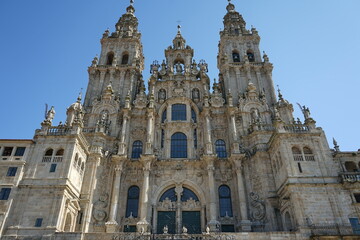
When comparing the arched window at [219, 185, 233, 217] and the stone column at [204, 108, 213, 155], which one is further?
the stone column at [204, 108, 213, 155]

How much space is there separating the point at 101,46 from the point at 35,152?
22.0m

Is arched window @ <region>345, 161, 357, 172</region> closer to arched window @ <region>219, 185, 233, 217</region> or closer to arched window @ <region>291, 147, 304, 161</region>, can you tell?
arched window @ <region>291, 147, 304, 161</region>

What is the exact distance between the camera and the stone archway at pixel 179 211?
91.8ft

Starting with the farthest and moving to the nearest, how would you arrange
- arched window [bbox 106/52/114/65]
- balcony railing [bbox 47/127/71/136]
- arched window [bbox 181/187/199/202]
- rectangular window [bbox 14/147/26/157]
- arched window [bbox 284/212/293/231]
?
1. arched window [bbox 106/52/114/65]
2. arched window [bbox 181/187/199/202]
3. balcony railing [bbox 47/127/71/136]
4. rectangular window [bbox 14/147/26/157]
5. arched window [bbox 284/212/293/231]

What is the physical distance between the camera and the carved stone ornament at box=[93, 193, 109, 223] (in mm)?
27348

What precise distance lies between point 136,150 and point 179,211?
28.0 feet

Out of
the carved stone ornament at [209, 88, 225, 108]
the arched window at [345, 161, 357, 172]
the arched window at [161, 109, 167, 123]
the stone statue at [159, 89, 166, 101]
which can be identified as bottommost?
the arched window at [345, 161, 357, 172]

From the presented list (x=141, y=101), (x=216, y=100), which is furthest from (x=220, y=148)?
(x=141, y=101)

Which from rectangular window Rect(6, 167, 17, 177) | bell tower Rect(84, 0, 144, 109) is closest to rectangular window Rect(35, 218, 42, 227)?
rectangular window Rect(6, 167, 17, 177)

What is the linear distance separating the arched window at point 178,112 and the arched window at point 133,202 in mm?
9538

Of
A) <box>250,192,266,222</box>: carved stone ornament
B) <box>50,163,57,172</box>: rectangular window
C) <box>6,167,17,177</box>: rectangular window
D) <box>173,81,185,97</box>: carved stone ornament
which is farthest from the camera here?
<box>173,81,185,97</box>: carved stone ornament

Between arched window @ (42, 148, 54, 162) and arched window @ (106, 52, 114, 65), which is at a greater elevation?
arched window @ (106, 52, 114, 65)

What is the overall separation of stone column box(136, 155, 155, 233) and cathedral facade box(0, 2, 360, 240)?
0.10 metres

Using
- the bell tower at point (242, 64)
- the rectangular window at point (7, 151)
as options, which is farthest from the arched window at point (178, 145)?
the rectangular window at point (7, 151)
